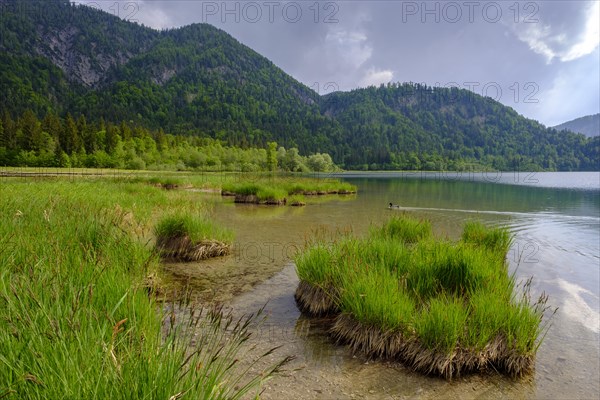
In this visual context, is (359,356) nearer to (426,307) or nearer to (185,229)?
(426,307)

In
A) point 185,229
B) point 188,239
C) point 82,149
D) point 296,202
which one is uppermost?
point 82,149

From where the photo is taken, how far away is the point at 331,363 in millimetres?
5301

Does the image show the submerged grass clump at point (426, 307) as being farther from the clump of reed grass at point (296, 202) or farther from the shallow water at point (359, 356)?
the clump of reed grass at point (296, 202)

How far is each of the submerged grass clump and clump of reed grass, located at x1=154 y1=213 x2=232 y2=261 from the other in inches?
175

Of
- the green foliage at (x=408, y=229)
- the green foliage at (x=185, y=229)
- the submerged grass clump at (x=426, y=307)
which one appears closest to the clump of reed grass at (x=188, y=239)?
the green foliage at (x=185, y=229)

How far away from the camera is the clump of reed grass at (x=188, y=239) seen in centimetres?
1117

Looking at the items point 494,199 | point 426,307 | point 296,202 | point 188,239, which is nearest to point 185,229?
point 188,239

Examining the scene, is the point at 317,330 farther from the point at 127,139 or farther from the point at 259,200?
the point at 127,139

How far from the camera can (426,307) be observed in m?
5.87

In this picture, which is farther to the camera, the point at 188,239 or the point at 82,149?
the point at 82,149

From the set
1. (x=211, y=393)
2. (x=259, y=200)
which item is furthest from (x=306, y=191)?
(x=211, y=393)

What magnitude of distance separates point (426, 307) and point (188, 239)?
7.98 meters

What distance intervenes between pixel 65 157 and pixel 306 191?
7220 centimetres

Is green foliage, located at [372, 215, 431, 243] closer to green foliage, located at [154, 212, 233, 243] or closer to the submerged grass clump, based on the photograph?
the submerged grass clump
